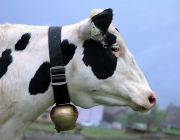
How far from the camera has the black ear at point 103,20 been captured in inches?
104

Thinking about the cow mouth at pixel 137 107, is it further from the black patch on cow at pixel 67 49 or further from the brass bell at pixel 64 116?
the black patch on cow at pixel 67 49

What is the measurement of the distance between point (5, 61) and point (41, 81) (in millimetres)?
300

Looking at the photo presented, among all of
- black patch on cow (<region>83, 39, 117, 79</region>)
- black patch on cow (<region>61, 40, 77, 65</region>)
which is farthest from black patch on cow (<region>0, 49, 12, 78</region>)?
black patch on cow (<region>83, 39, 117, 79</region>)

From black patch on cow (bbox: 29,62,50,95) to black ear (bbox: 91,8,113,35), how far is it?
1.39 feet

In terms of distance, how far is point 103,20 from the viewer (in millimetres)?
2648

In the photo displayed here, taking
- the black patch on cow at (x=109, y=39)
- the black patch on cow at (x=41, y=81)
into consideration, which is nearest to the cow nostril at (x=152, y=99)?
the black patch on cow at (x=109, y=39)

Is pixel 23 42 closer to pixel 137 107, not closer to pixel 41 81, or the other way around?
pixel 41 81

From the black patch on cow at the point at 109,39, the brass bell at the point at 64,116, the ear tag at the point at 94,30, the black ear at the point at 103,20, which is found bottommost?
the brass bell at the point at 64,116

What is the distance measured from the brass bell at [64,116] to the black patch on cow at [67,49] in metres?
0.33

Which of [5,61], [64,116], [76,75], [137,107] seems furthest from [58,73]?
[137,107]

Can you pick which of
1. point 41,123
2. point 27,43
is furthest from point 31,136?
point 41,123

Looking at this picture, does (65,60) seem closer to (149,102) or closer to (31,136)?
(149,102)

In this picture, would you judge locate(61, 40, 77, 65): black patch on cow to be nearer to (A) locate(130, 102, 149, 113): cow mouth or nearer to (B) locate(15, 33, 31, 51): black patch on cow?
(B) locate(15, 33, 31, 51): black patch on cow

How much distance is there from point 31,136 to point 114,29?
25.8 ft
